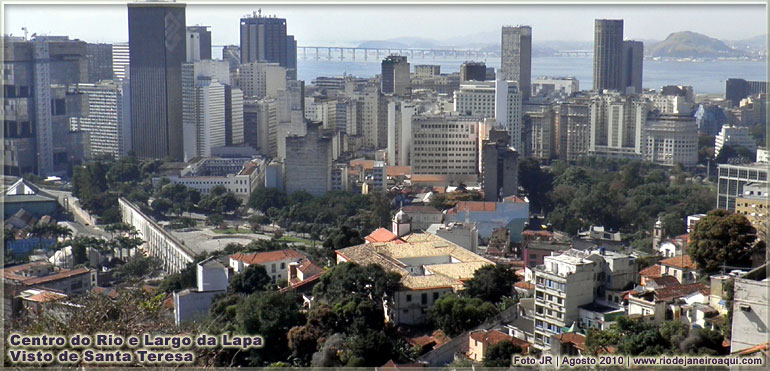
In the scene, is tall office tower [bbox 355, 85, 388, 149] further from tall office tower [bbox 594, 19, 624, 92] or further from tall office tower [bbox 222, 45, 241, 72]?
tall office tower [bbox 222, 45, 241, 72]

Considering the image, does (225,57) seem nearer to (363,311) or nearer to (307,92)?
(307,92)

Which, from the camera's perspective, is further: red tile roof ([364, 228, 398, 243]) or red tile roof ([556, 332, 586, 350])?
red tile roof ([364, 228, 398, 243])

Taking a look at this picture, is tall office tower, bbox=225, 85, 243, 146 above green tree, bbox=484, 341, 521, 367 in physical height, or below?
above

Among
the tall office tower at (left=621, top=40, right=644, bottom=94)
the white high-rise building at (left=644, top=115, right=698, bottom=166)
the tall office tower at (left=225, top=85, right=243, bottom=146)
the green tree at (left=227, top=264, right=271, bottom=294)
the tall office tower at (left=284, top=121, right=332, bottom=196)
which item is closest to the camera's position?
the green tree at (left=227, top=264, right=271, bottom=294)

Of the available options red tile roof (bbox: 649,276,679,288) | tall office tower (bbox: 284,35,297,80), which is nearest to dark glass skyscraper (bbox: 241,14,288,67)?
tall office tower (bbox: 284,35,297,80)

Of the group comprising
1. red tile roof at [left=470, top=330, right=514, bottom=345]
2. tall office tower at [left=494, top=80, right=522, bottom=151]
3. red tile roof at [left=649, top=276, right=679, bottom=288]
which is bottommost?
red tile roof at [left=470, top=330, right=514, bottom=345]

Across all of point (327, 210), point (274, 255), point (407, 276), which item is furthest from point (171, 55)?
point (407, 276)

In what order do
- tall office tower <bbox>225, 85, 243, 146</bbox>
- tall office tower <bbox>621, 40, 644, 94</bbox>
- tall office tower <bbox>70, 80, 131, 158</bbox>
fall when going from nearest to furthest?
tall office tower <bbox>225, 85, 243, 146</bbox>, tall office tower <bbox>70, 80, 131, 158</bbox>, tall office tower <bbox>621, 40, 644, 94</bbox>
